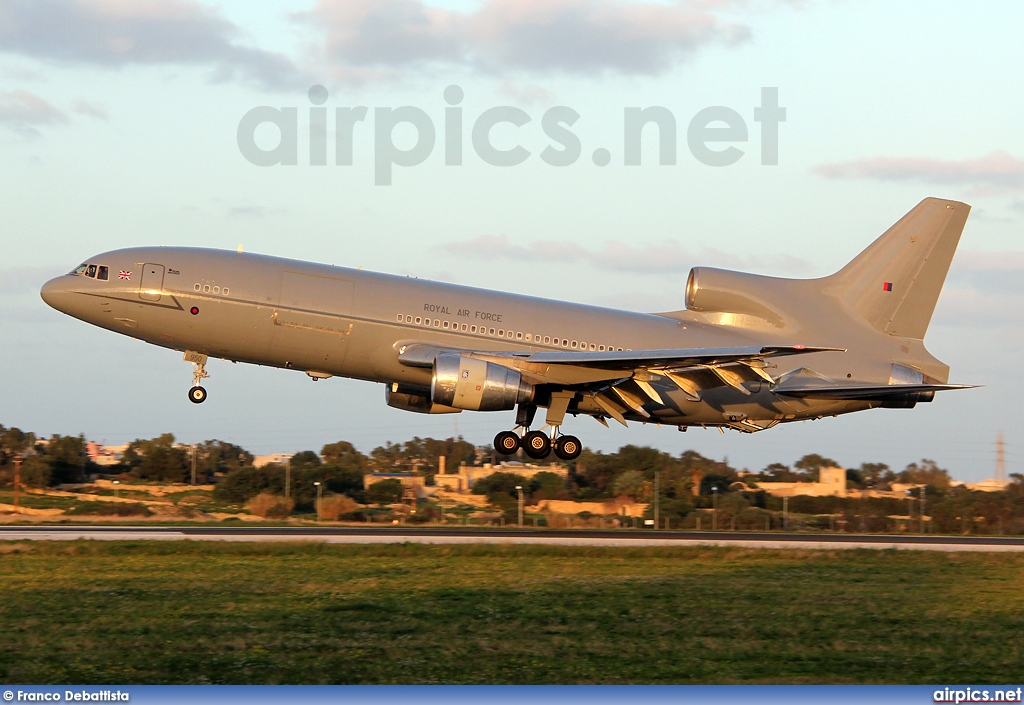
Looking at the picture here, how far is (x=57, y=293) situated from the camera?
33844 mm

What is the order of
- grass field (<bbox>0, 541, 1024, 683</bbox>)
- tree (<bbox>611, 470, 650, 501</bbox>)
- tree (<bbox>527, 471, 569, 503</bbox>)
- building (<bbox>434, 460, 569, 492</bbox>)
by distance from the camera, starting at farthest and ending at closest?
building (<bbox>434, 460, 569, 492</bbox>) → tree (<bbox>527, 471, 569, 503</bbox>) → tree (<bbox>611, 470, 650, 501</bbox>) → grass field (<bbox>0, 541, 1024, 683</bbox>)

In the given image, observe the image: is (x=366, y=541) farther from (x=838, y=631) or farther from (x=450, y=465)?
(x=450, y=465)

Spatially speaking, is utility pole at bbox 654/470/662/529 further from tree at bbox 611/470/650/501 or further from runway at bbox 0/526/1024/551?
runway at bbox 0/526/1024/551

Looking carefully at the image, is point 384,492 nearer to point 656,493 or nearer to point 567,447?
point 656,493

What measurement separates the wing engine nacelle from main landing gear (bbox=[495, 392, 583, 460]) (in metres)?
2.21

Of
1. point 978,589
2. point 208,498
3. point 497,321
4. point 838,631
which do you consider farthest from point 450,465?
point 838,631

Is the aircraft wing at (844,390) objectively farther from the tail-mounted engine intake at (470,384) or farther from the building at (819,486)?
the building at (819,486)

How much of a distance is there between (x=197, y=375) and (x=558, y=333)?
11054mm

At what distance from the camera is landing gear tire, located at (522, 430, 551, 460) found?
3662cm

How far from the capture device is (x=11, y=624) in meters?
18.8

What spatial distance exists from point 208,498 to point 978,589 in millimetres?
39764

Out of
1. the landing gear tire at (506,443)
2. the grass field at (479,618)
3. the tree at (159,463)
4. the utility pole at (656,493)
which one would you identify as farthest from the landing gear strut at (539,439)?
the tree at (159,463)

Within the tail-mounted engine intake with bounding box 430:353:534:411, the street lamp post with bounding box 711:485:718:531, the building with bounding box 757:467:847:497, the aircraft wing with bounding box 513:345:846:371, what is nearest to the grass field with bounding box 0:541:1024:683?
the tail-mounted engine intake with bounding box 430:353:534:411

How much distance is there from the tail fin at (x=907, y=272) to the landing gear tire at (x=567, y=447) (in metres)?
10.2
